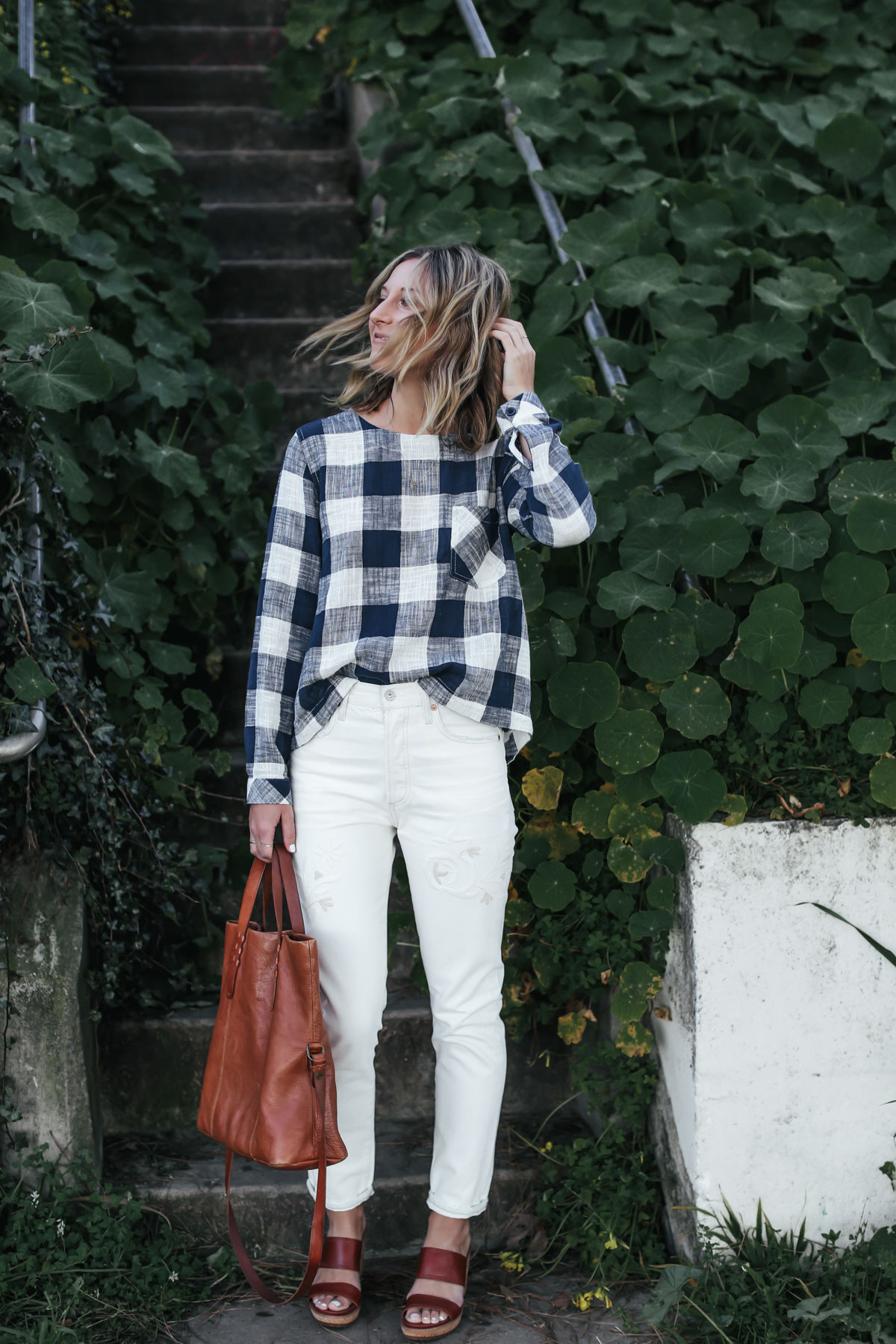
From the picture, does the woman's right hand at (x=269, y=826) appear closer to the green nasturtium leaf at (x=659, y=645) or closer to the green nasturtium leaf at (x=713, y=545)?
the green nasturtium leaf at (x=659, y=645)

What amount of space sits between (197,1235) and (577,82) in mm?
2911

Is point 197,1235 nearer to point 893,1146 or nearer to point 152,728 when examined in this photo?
point 152,728

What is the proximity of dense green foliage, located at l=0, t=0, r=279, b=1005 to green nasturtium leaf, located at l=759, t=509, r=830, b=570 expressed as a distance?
47.6 inches

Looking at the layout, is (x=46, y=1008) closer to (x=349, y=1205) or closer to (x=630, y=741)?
(x=349, y=1205)

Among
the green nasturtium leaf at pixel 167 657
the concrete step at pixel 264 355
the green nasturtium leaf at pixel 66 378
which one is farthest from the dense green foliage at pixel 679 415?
the green nasturtium leaf at pixel 66 378

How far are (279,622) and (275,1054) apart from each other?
2.04 ft

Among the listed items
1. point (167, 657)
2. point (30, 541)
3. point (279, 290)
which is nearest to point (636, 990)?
point (167, 657)

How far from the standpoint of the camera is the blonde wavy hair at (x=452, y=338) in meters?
1.59

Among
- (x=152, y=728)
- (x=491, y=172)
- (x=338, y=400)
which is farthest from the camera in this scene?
(x=491, y=172)

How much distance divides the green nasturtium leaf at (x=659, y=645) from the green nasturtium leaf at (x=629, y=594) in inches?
0.8

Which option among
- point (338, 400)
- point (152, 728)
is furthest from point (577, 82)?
point (152, 728)

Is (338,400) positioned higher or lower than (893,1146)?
higher

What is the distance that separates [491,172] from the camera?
285 centimetres

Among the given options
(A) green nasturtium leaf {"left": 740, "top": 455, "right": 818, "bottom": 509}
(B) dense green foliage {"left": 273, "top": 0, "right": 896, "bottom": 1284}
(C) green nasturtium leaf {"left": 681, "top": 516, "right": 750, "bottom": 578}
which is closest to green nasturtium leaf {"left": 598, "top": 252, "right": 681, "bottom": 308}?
(B) dense green foliage {"left": 273, "top": 0, "right": 896, "bottom": 1284}
